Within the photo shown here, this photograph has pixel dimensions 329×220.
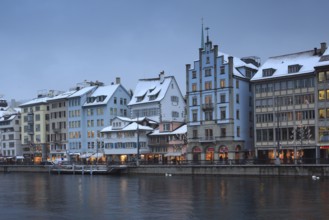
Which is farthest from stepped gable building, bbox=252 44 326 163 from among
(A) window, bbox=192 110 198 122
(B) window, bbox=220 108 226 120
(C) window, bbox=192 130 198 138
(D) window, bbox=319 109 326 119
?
(C) window, bbox=192 130 198 138

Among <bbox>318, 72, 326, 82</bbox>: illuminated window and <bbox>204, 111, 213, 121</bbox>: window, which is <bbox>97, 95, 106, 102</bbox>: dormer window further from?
<bbox>318, 72, 326, 82</bbox>: illuminated window

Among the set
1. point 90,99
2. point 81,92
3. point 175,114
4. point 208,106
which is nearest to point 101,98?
point 90,99

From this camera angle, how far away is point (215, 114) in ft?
343

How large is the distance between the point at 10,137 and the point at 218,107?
78.9m

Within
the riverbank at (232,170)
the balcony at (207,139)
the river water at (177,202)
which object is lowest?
the river water at (177,202)

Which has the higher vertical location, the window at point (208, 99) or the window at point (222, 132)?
the window at point (208, 99)

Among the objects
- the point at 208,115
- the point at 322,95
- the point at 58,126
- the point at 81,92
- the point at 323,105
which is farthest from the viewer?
the point at 58,126

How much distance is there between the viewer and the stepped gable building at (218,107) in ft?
337

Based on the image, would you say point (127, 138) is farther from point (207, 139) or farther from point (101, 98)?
point (207, 139)

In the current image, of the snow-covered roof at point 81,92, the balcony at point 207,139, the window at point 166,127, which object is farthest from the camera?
the snow-covered roof at point 81,92

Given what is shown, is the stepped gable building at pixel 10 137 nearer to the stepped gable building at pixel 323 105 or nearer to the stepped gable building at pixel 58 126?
the stepped gable building at pixel 58 126

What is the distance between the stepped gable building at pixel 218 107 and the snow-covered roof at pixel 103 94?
31641mm

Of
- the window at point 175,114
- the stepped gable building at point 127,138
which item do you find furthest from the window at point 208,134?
the window at point 175,114

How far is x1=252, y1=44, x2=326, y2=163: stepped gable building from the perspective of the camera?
93.8m
